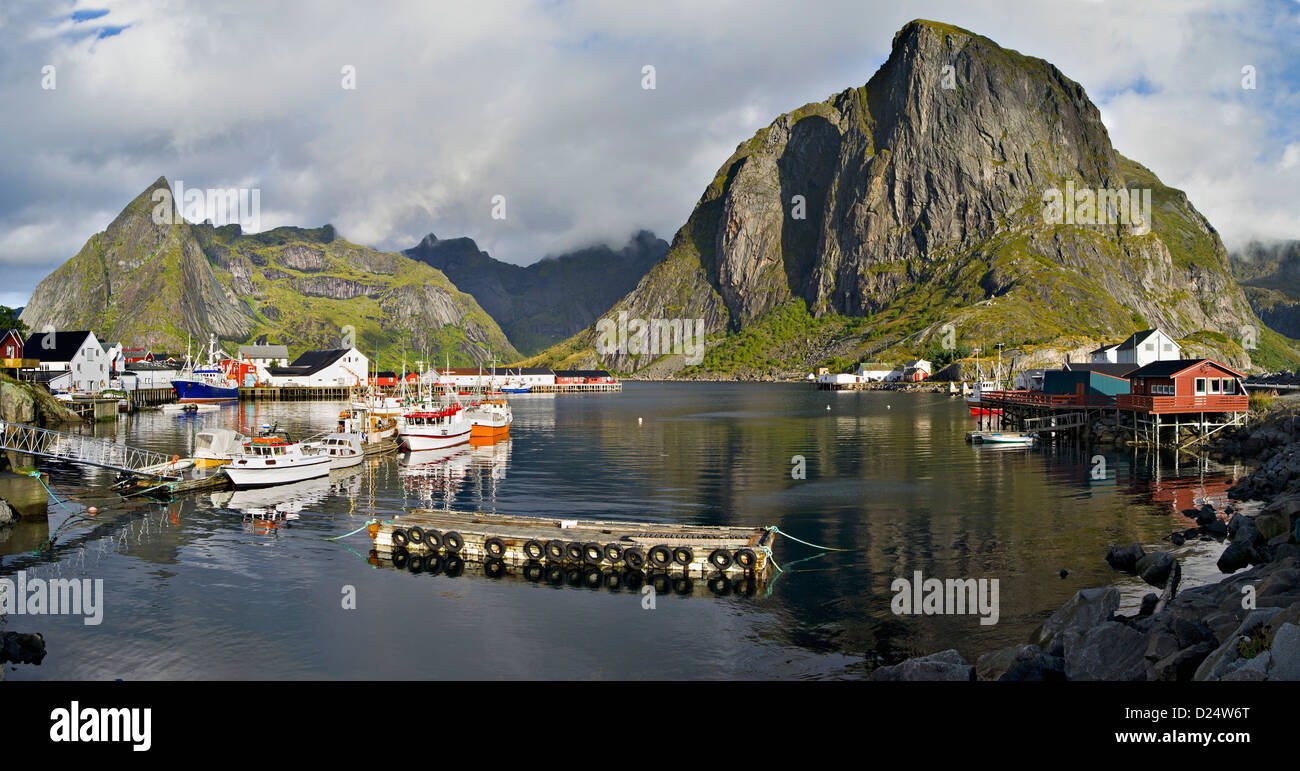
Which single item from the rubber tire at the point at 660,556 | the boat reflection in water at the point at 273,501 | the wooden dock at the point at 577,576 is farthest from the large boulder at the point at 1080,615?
the boat reflection in water at the point at 273,501

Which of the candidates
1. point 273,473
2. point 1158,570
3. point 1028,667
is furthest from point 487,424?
point 1028,667

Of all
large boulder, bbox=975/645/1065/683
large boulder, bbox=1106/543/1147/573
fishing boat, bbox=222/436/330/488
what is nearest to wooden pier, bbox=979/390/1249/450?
large boulder, bbox=1106/543/1147/573

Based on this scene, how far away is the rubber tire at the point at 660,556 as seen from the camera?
35719 millimetres

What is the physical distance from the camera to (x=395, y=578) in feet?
118

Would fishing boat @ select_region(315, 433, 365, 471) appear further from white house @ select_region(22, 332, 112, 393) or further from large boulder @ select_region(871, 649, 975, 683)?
white house @ select_region(22, 332, 112, 393)

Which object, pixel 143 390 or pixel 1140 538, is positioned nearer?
pixel 1140 538

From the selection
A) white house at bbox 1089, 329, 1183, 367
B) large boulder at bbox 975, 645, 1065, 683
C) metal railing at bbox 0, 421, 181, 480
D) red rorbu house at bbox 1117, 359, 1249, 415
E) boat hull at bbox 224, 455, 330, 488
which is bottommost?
large boulder at bbox 975, 645, 1065, 683

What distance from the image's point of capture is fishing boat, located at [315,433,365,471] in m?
71.3

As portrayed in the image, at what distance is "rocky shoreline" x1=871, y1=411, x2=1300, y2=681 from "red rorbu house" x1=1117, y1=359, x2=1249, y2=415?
49.6m

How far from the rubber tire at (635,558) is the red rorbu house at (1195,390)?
213 ft
